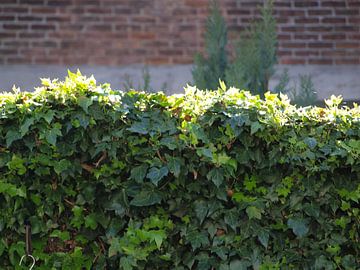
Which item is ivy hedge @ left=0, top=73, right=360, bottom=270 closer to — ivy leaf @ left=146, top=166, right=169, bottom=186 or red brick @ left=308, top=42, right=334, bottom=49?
ivy leaf @ left=146, top=166, right=169, bottom=186

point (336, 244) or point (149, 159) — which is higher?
point (149, 159)

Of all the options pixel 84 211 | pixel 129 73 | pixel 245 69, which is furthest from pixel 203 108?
pixel 129 73

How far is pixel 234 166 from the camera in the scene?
338 cm

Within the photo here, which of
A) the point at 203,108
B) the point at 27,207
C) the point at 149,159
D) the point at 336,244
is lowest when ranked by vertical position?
the point at 336,244

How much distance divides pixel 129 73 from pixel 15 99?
164 inches

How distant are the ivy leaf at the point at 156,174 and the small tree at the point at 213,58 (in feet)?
9.58

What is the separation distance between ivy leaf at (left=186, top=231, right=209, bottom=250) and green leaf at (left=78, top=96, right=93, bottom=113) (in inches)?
30.0

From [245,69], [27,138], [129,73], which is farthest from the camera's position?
[129,73]

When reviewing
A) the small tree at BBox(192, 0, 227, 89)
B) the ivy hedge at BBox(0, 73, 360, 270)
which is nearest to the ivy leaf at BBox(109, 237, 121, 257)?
the ivy hedge at BBox(0, 73, 360, 270)

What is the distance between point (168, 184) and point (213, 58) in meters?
3.23

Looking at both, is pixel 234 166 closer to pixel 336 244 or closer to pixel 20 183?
pixel 336 244

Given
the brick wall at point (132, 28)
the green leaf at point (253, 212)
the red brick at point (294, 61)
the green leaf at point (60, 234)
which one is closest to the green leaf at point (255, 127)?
the green leaf at point (253, 212)

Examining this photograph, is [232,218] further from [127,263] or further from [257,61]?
[257,61]

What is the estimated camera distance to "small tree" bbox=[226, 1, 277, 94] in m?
5.90
